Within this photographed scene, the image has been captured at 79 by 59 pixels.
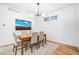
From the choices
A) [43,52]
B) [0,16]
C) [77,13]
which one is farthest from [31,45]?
[77,13]

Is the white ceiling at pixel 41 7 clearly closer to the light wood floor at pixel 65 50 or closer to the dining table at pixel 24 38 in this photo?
the dining table at pixel 24 38

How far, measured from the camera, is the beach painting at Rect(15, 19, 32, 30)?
174 cm

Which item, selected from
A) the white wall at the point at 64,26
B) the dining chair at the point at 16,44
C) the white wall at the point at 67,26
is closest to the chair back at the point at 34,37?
the white wall at the point at 64,26

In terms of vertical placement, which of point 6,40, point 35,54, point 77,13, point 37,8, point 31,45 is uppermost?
point 37,8

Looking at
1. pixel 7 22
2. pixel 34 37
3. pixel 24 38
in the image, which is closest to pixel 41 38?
pixel 34 37

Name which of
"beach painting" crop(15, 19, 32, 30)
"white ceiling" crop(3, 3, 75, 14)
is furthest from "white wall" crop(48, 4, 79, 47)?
"beach painting" crop(15, 19, 32, 30)

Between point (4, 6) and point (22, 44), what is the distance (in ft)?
3.04

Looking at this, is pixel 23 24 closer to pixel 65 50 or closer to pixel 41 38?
pixel 41 38

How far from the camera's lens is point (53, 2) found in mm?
1722

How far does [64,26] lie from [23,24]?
0.93 metres

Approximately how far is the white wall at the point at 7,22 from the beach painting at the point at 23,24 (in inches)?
3.8

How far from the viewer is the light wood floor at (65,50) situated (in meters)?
1.67

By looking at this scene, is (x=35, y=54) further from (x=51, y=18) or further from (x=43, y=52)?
(x=51, y=18)

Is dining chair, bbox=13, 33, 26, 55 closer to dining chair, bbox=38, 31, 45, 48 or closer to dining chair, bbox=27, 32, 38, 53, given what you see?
dining chair, bbox=27, 32, 38, 53
